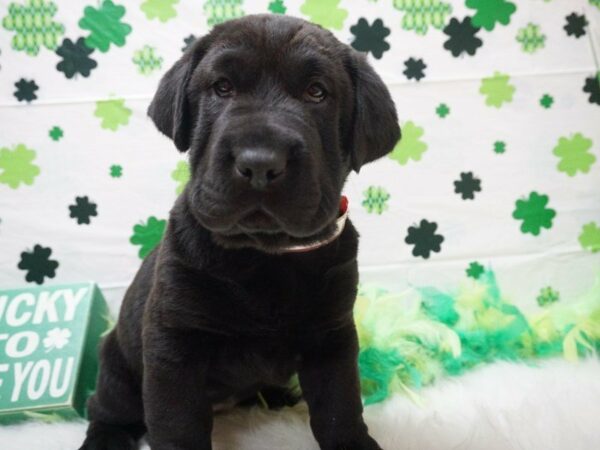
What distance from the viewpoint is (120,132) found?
2.43 meters

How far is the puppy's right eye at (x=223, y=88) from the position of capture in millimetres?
1289

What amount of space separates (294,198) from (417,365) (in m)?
1.14

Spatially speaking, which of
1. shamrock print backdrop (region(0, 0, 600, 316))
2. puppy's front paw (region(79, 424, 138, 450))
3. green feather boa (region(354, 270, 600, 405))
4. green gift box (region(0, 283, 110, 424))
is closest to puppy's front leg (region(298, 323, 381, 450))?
green feather boa (region(354, 270, 600, 405))

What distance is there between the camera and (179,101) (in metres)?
1.38

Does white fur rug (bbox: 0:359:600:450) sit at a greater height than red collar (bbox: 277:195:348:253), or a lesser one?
lesser

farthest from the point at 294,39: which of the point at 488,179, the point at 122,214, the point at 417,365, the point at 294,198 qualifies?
the point at 488,179

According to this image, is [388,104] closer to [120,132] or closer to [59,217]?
[120,132]

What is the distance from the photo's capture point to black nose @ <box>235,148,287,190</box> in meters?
1.08

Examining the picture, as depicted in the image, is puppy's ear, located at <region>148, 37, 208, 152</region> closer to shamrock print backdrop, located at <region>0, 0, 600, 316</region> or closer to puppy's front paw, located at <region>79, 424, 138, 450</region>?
puppy's front paw, located at <region>79, 424, 138, 450</region>

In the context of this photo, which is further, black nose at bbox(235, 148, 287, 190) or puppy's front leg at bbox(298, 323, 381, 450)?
puppy's front leg at bbox(298, 323, 381, 450)

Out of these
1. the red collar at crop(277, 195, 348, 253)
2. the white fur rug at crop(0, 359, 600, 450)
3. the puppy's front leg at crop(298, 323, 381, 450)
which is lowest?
the white fur rug at crop(0, 359, 600, 450)

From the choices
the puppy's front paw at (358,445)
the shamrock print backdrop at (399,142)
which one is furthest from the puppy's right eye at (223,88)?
the shamrock print backdrop at (399,142)

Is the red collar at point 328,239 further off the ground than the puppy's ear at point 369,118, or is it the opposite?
the puppy's ear at point 369,118

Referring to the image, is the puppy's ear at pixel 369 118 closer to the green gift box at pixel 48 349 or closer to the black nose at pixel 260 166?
the black nose at pixel 260 166
